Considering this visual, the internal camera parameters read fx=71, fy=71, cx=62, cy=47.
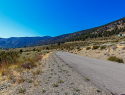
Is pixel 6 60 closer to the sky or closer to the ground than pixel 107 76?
closer to the sky

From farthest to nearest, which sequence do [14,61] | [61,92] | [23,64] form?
[14,61] → [23,64] → [61,92]

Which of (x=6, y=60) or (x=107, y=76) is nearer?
(x=107, y=76)

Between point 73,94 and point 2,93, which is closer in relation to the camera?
point 73,94

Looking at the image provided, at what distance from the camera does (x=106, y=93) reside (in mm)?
3283

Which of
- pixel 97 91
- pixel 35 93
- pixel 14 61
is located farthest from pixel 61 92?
pixel 14 61

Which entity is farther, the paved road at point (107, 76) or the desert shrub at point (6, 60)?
the desert shrub at point (6, 60)

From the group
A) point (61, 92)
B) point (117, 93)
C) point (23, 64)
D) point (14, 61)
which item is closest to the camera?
point (117, 93)

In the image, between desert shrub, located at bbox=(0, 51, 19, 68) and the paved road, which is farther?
desert shrub, located at bbox=(0, 51, 19, 68)

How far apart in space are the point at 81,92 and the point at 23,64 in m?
7.19

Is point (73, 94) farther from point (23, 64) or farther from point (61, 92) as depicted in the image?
point (23, 64)

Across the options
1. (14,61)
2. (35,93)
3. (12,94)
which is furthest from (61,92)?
(14,61)

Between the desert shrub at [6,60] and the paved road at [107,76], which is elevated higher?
the desert shrub at [6,60]

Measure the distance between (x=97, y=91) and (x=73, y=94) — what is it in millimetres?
1233

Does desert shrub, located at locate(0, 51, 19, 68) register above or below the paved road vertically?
above
